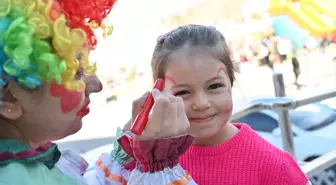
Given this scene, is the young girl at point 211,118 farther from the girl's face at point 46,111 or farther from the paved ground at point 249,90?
the paved ground at point 249,90

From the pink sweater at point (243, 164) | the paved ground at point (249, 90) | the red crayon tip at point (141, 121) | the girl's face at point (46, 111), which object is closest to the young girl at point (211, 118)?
the pink sweater at point (243, 164)

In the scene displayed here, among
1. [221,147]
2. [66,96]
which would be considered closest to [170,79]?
[221,147]

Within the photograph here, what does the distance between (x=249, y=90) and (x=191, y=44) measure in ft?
12.0

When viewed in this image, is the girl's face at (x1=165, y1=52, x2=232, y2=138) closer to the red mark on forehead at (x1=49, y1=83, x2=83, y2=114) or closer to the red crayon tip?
the red crayon tip

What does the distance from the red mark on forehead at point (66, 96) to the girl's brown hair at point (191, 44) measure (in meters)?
0.46

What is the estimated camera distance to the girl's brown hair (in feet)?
4.27

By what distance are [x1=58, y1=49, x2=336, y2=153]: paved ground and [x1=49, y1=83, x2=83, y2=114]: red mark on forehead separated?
2356 millimetres

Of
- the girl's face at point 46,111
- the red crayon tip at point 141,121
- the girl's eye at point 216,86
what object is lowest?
the girl's eye at point 216,86

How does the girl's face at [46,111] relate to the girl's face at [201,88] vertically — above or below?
above

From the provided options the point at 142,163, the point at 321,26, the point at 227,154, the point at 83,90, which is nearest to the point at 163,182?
the point at 142,163

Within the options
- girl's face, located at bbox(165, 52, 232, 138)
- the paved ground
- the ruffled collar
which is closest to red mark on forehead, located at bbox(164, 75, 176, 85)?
girl's face, located at bbox(165, 52, 232, 138)

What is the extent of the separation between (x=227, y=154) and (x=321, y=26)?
5.19m

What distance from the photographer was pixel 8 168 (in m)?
0.79

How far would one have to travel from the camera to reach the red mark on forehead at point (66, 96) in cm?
84
